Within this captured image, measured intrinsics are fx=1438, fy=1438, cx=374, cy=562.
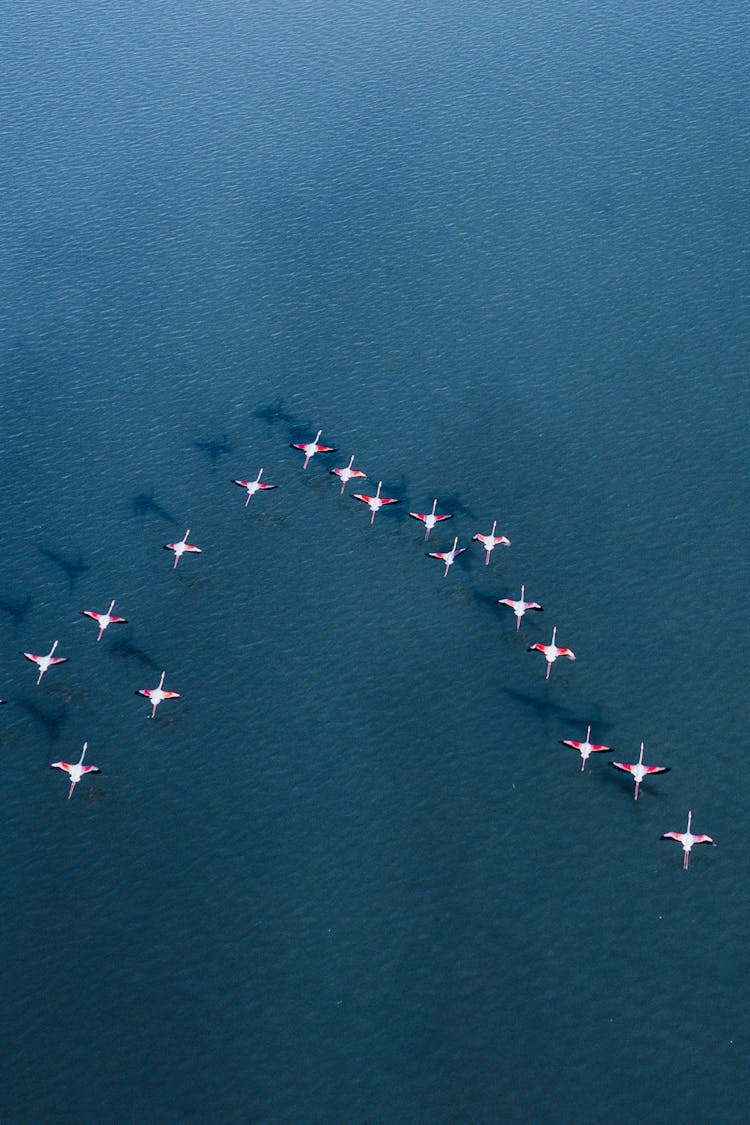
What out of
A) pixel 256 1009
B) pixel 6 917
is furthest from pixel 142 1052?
pixel 6 917

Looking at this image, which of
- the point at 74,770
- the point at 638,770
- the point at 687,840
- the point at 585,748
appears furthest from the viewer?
the point at 74,770

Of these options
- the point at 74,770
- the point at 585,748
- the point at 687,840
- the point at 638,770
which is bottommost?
the point at 74,770

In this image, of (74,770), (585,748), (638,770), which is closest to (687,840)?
(638,770)

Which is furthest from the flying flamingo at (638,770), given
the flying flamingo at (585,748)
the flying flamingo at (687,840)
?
the flying flamingo at (687,840)

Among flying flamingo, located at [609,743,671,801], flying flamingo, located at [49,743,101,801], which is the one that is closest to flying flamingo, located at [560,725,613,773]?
flying flamingo, located at [609,743,671,801]

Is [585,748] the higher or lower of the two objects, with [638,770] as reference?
higher

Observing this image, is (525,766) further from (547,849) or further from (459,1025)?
(459,1025)

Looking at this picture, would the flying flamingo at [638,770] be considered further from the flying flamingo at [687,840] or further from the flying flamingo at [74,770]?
the flying flamingo at [74,770]

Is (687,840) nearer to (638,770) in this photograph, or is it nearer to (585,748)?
(638,770)

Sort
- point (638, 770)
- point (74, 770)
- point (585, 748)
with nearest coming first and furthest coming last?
point (638, 770)
point (585, 748)
point (74, 770)

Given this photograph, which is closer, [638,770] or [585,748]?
[638,770]

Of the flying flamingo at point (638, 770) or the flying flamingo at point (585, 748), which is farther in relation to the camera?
the flying flamingo at point (585, 748)
